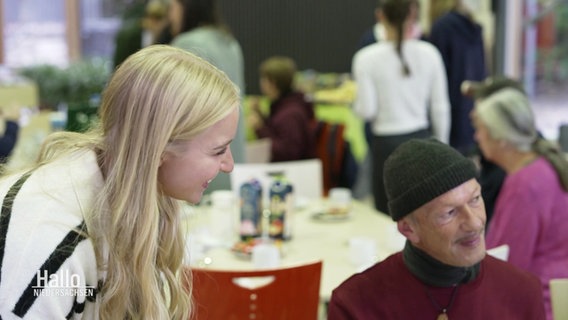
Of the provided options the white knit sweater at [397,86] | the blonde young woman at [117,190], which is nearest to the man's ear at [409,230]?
the blonde young woman at [117,190]

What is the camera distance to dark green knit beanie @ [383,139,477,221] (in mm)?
2023

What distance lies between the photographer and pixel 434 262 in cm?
206

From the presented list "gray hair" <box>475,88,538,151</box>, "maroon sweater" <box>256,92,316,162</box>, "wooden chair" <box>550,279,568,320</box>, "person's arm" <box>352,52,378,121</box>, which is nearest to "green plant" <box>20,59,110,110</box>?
"maroon sweater" <box>256,92,316,162</box>

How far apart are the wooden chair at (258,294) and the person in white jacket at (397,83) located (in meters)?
2.34

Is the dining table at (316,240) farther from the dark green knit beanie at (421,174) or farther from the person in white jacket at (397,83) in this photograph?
the person in white jacket at (397,83)

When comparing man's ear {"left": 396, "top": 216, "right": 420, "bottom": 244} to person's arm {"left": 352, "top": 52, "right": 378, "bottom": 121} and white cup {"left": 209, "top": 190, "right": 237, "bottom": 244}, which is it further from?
person's arm {"left": 352, "top": 52, "right": 378, "bottom": 121}

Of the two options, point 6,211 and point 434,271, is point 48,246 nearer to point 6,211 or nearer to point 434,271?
point 6,211

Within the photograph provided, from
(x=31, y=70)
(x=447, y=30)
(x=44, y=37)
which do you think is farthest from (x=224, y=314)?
(x=44, y=37)

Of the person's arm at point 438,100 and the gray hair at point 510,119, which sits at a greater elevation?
the gray hair at point 510,119

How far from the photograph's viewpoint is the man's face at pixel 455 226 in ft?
6.66

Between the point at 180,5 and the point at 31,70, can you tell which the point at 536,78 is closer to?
the point at 180,5

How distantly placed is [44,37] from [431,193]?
9.00m

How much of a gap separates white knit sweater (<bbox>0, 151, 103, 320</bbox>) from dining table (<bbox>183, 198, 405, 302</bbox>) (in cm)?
132

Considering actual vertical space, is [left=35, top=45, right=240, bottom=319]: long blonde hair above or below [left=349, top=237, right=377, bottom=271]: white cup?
above
